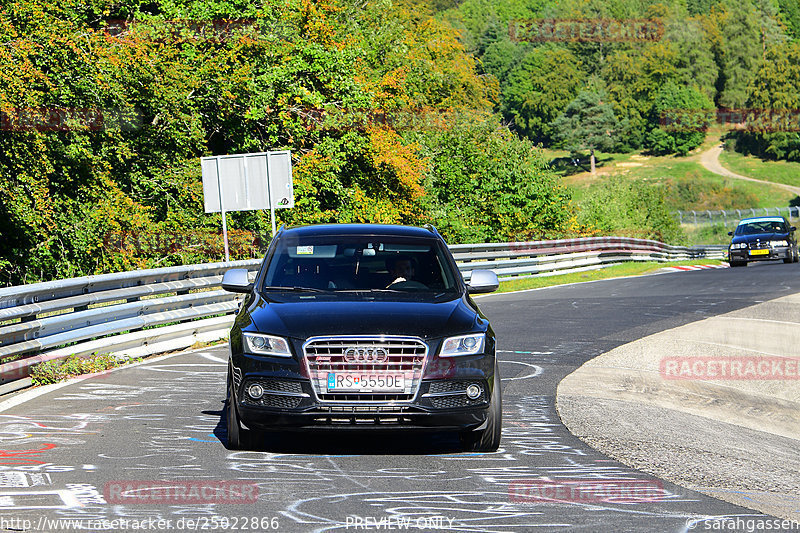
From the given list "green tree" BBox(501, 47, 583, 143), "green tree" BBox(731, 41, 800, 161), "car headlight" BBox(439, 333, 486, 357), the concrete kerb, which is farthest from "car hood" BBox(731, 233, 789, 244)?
"green tree" BBox(501, 47, 583, 143)

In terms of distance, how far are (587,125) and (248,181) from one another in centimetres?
13889

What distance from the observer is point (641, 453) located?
726cm

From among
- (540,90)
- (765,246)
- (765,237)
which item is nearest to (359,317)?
(765,246)

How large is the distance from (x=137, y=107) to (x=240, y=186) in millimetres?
7900

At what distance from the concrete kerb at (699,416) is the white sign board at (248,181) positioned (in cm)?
926

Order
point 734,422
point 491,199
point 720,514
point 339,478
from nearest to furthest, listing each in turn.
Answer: point 720,514
point 339,478
point 734,422
point 491,199

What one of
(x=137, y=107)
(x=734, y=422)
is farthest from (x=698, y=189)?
(x=734, y=422)

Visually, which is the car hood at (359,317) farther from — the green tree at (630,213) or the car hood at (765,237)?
the green tree at (630,213)

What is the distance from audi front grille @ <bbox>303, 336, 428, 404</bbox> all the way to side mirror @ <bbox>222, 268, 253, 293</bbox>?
1499 millimetres

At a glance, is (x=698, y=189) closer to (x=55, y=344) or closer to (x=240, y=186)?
(x=240, y=186)

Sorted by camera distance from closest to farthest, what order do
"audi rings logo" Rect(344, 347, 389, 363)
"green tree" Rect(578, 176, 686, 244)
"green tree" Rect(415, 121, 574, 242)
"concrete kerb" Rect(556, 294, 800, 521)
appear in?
"concrete kerb" Rect(556, 294, 800, 521) → "audi rings logo" Rect(344, 347, 389, 363) → "green tree" Rect(415, 121, 574, 242) → "green tree" Rect(578, 176, 686, 244)

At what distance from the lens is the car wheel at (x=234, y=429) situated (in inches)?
278

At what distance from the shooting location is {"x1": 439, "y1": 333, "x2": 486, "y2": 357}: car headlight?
22.6 feet

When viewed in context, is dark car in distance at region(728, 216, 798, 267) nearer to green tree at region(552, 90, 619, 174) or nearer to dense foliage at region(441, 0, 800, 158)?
green tree at region(552, 90, 619, 174)
